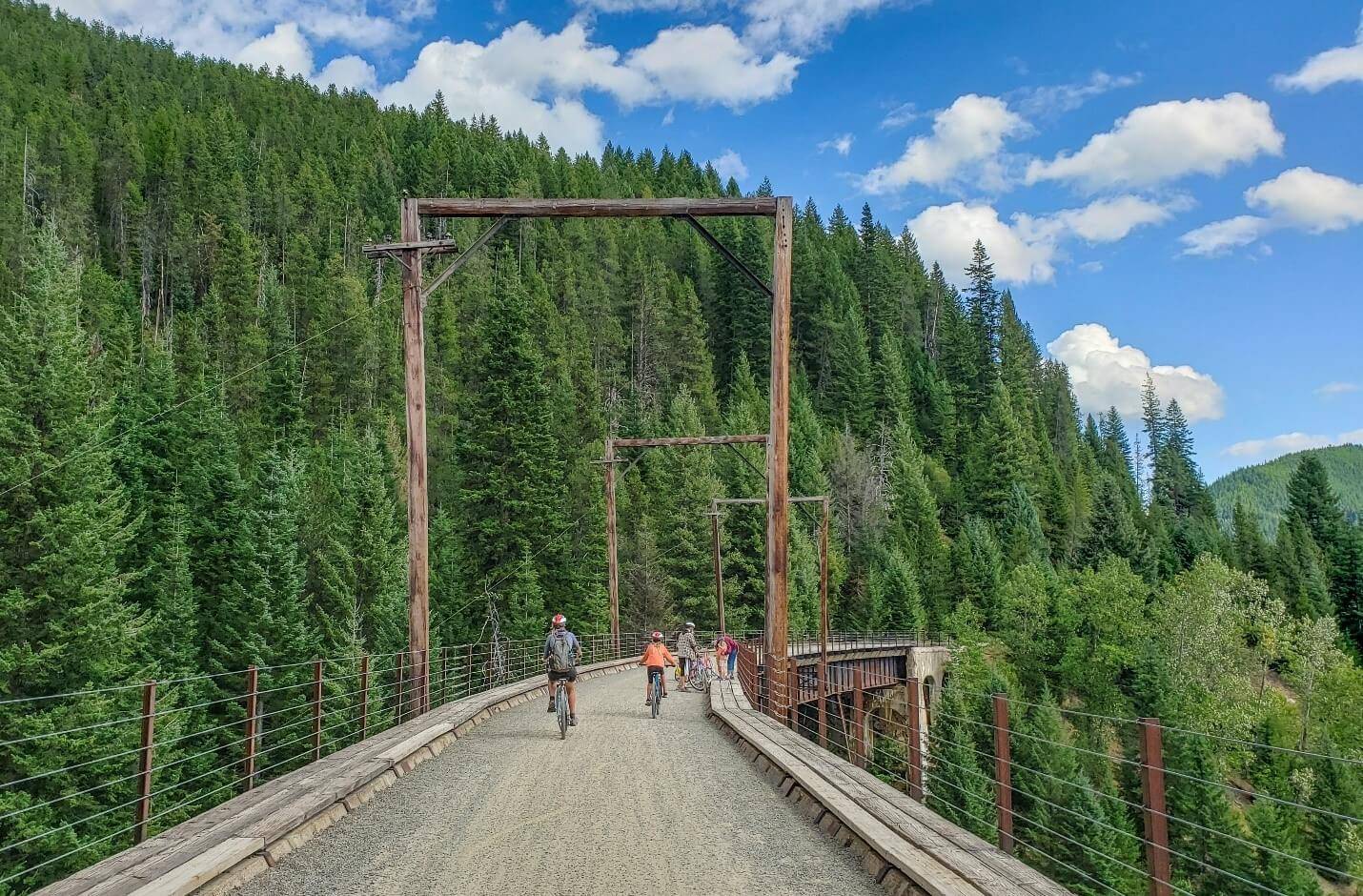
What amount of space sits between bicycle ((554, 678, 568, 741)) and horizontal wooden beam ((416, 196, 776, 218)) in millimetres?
7872

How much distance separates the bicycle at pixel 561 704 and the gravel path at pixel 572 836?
5.05 feet

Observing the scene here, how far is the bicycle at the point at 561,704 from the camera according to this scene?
1380 centimetres

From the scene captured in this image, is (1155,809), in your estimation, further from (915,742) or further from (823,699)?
(823,699)

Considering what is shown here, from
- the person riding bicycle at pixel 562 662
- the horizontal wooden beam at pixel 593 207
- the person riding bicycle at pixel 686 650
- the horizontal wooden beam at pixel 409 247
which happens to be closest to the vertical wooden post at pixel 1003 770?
the person riding bicycle at pixel 562 662

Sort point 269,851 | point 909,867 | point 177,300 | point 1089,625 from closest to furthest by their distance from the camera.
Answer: point 909,867 → point 269,851 → point 1089,625 → point 177,300

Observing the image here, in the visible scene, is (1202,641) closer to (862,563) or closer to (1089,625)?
(1089,625)

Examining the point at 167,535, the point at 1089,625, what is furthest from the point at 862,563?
the point at 167,535

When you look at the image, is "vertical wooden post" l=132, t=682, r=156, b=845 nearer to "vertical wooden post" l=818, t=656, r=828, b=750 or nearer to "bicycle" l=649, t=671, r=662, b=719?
"vertical wooden post" l=818, t=656, r=828, b=750

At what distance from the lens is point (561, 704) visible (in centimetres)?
1395

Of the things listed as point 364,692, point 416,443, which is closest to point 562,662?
point 364,692

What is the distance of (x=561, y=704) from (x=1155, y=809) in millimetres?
10170

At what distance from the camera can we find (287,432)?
62781mm

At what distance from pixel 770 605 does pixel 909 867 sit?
10887 mm

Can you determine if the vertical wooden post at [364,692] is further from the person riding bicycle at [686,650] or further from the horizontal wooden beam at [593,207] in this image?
the person riding bicycle at [686,650]
